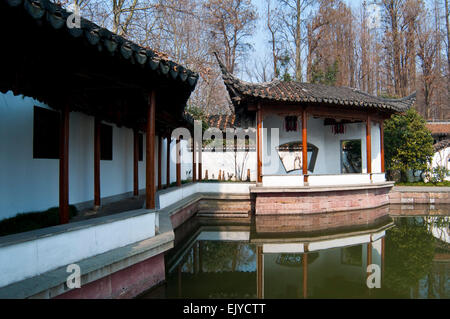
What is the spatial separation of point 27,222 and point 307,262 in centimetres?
403

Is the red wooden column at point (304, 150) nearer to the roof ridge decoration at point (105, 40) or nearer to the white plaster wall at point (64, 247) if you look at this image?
the roof ridge decoration at point (105, 40)

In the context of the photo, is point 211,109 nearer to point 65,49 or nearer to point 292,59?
point 292,59

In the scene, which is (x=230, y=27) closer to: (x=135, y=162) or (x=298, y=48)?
(x=298, y=48)

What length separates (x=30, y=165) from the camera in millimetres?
4215

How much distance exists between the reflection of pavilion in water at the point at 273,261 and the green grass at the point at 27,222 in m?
1.81

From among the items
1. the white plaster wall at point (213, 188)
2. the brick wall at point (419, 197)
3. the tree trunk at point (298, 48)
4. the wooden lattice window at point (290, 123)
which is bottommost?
the brick wall at point (419, 197)

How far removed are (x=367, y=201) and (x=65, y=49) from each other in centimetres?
898

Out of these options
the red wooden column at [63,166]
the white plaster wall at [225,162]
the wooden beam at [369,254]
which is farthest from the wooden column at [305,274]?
the white plaster wall at [225,162]

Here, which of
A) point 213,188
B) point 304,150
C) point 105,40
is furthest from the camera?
point 213,188

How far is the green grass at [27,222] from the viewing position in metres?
3.25

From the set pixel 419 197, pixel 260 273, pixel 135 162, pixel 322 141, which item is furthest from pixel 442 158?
pixel 135 162

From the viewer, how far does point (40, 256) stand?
7.64 ft
